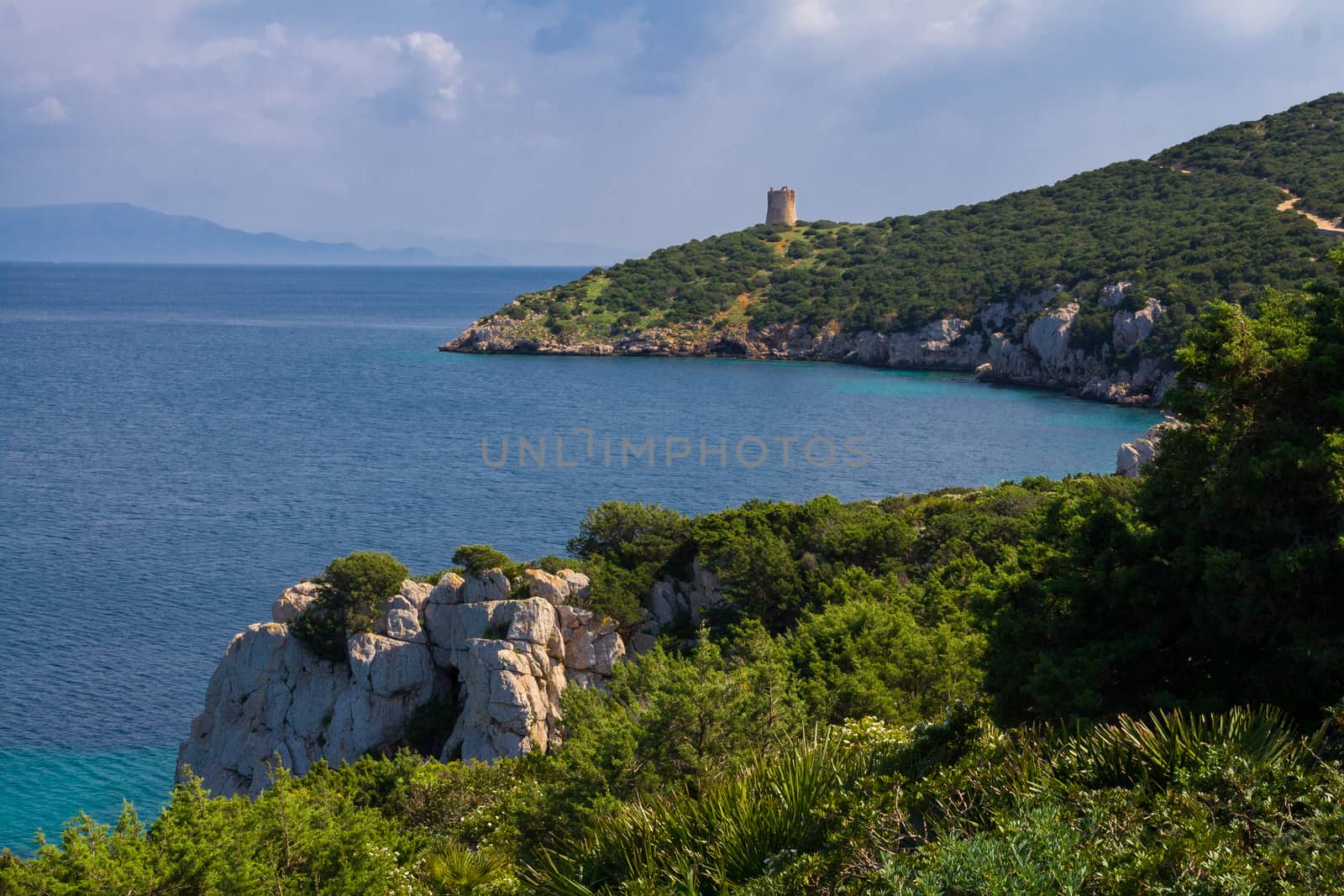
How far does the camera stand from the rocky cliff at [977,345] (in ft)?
259

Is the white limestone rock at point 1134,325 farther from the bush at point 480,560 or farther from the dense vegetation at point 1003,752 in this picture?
the dense vegetation at point 1003,752

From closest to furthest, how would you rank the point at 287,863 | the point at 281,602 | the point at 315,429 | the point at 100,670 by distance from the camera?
1. the point at 287,863
2. the point at 281,602
3. the point at 100,670
4. the point at 315,429

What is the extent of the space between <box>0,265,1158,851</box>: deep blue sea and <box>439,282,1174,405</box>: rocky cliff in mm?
3710

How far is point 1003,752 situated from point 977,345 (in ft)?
300

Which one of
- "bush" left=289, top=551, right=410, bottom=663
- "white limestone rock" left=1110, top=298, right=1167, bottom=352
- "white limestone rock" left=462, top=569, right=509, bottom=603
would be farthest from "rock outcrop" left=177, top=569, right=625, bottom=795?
"white limestone rock" left=1110, top=298, right=1167, bottom=352

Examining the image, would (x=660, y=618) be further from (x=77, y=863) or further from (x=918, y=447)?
(x=918, y=447)

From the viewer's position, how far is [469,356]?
4245 inches

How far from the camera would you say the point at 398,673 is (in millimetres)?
26141

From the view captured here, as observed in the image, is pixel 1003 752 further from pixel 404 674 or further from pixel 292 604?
pixel 292 604

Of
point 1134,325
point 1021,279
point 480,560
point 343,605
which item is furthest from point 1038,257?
point 343,605

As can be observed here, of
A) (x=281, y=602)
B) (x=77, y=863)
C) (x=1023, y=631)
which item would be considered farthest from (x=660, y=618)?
(x=77, y=863)

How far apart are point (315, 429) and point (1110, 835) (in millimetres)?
64288

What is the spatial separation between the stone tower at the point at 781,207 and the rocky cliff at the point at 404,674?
131 metres

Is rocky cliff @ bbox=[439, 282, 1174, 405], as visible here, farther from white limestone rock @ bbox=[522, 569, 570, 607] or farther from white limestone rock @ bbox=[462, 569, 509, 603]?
white limestone rock @ bbox=[462, 569, 509, 603]
